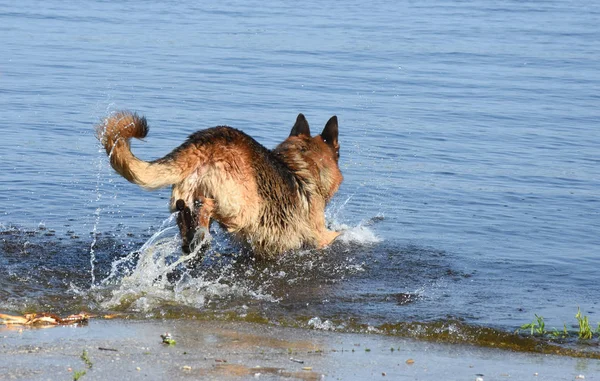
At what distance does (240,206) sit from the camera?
736 centimetres

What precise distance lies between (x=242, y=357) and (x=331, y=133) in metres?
4.39

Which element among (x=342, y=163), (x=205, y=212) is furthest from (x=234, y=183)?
(x=342, y=163)

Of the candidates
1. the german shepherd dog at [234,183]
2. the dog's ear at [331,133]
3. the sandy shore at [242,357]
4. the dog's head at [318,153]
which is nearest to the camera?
the sandy shore at [242,357]

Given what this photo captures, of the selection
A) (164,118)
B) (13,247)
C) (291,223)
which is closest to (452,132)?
(164,118)

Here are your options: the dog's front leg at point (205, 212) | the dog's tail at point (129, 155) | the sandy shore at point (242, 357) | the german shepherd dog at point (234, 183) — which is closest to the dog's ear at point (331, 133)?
the german shepherd dog at point (234, 183)

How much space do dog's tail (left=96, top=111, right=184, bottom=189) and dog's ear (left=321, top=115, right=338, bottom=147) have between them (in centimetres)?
258

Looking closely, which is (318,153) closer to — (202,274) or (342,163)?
(202,274)

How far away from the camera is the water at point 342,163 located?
7309mm

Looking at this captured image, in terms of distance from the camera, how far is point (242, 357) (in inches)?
205

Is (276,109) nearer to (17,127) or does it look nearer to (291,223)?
(17,127)

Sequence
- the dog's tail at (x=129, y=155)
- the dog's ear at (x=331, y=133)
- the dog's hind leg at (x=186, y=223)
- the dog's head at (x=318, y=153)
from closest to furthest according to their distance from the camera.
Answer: the dog's tail at (x=129, y=155) < the dog's hind leg at (x=186, y=223) < the dog's head at (x=318, y=153) < the dog's ear at (x=331, y=133)

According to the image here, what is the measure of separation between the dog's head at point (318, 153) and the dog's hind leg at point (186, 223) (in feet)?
5.18

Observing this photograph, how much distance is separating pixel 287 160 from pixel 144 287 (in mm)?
2034

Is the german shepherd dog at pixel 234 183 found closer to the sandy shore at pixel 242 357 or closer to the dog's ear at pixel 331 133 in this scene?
the dog's ear at pixel 331 133
